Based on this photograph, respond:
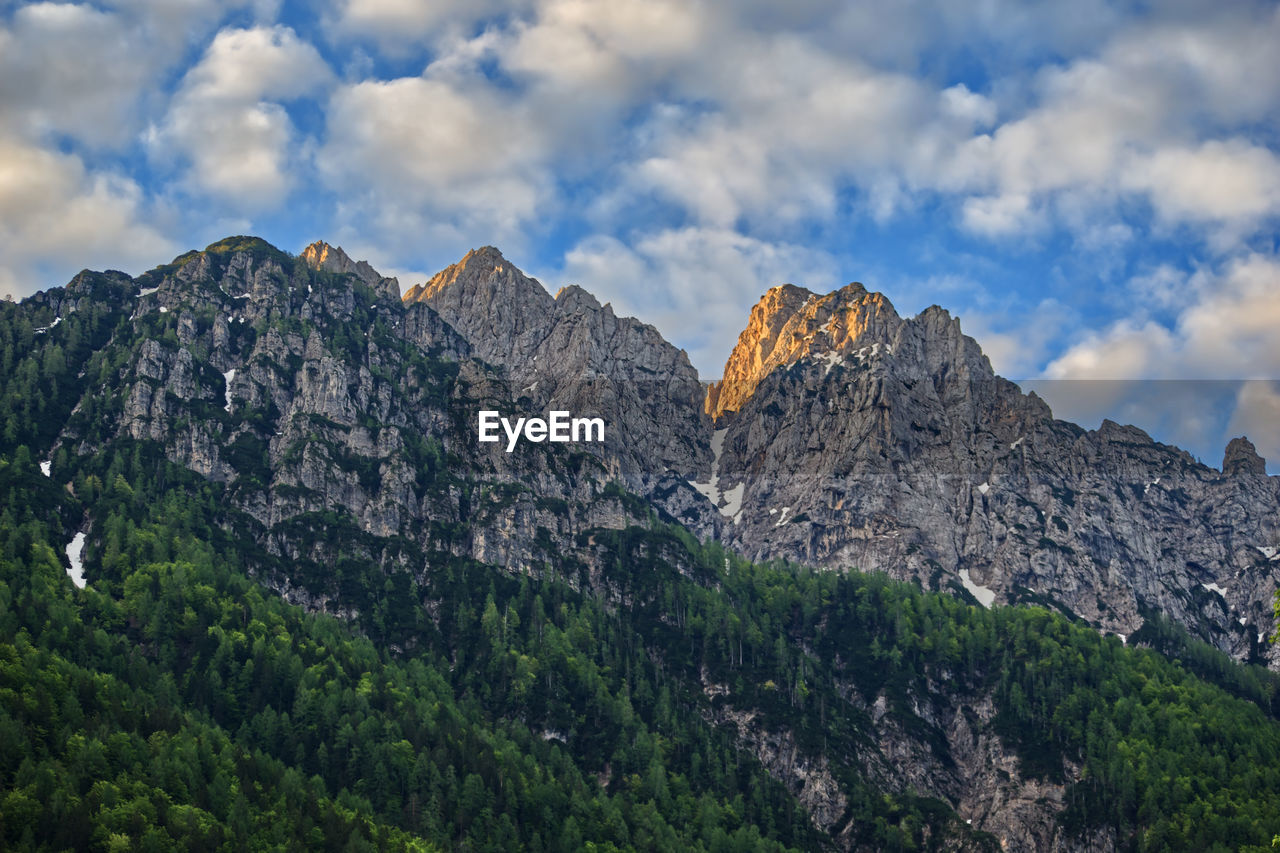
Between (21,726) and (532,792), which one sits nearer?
(21,726)

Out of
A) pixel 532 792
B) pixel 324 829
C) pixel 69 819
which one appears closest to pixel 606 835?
pixel 532 792

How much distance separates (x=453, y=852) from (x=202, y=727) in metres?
39.6

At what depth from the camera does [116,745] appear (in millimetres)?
157375

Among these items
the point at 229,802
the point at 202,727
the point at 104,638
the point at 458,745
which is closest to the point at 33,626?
the point at 104,638

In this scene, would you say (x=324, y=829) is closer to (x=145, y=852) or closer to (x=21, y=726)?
(x=145, y=852)

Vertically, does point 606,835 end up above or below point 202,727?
below

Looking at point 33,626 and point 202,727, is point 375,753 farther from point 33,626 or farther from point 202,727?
point 33,626

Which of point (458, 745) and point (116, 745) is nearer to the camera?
point (116, 745)

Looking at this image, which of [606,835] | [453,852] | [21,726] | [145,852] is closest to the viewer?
[145,852]

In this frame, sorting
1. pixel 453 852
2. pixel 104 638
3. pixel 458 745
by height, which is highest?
pixel 104 638

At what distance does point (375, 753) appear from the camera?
618ft

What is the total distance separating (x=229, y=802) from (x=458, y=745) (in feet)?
150

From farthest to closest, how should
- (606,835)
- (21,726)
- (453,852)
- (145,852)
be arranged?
(606,835) < (453,852) < (21,726) < (145,852)

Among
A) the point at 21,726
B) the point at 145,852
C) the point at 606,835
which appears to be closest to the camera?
the point at 145,852
